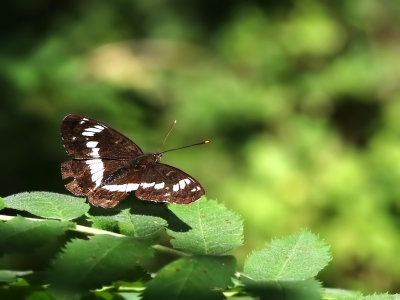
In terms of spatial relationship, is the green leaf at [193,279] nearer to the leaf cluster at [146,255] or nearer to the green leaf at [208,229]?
the leaf cluster at [146,255]

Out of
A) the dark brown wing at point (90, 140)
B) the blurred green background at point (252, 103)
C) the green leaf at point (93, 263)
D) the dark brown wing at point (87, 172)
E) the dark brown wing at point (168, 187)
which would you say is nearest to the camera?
the green leaf at point (93, 263)

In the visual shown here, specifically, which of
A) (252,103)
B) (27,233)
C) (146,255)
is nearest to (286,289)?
(146,255)

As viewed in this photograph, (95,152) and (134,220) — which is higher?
(95,152)

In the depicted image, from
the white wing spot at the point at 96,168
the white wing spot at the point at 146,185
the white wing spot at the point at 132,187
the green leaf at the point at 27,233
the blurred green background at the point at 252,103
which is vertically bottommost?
the green leaf at the point at 27,233

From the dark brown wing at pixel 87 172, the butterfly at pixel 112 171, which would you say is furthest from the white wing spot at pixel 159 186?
the dark brown wing at pixel 87 172

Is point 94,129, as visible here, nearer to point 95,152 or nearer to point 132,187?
point 95,152

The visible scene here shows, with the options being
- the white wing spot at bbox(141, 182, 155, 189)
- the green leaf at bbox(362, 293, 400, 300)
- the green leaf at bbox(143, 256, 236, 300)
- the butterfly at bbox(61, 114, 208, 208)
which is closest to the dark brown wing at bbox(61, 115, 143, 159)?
the butterfly at bbox(61, 114, 208, 208)

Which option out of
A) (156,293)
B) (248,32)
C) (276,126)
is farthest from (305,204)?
(156,293)
